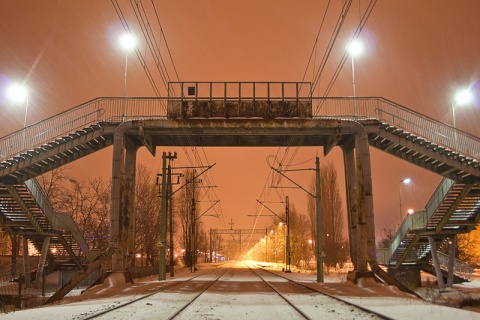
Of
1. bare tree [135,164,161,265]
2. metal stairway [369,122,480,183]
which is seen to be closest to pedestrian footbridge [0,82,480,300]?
metal stairway [369,122,480,183]

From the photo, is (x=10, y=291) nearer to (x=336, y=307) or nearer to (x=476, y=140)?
(x=336, y=307)

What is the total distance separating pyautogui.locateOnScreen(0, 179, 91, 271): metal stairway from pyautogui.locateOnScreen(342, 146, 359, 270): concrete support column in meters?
19.6

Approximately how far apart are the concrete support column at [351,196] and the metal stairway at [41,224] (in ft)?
64.4

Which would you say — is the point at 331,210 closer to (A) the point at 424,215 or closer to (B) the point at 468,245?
(B) the point at 468,245

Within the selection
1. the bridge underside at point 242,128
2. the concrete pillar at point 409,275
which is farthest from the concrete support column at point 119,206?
the concrete pillar at point 409,275

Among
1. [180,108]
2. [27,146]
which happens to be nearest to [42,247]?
[27,146]

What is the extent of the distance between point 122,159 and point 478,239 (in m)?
49.3

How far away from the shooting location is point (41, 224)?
109 feet

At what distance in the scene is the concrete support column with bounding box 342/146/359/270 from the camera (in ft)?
99.5

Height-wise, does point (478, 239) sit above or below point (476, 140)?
below

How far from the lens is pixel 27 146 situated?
29062mm

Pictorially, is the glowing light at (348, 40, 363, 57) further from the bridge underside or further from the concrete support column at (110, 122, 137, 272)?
the concrete support column at (110, 122, 137, 272)

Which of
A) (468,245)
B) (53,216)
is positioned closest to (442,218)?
(53,216)

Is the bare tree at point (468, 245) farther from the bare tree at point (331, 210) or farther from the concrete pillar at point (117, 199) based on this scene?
the concrete pillar at point (117, 199)
